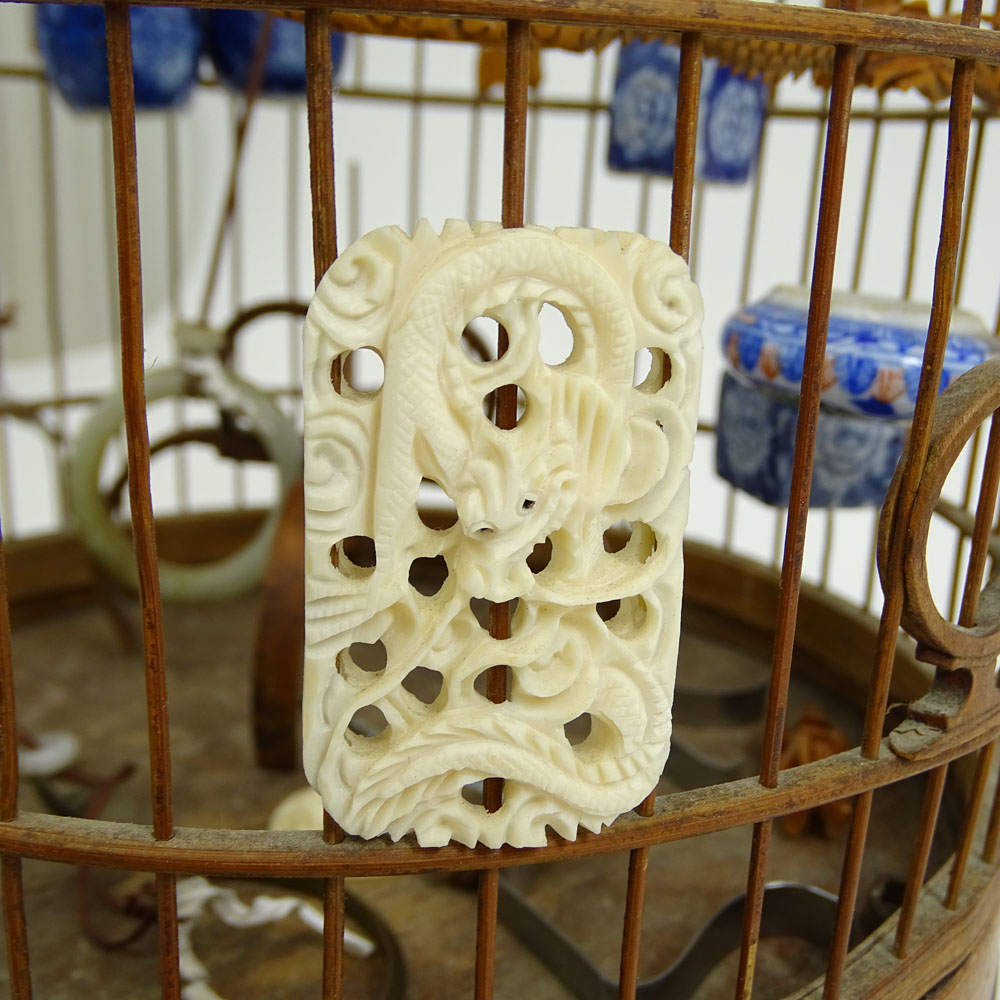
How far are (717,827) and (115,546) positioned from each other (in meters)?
0.86

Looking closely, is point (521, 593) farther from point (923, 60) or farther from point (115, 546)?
point (115, 546)

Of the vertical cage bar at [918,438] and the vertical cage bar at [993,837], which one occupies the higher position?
the vertical cage bar at [918,438]

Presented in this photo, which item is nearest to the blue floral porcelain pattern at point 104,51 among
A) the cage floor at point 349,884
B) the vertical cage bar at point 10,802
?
the cage floor at point 349,884

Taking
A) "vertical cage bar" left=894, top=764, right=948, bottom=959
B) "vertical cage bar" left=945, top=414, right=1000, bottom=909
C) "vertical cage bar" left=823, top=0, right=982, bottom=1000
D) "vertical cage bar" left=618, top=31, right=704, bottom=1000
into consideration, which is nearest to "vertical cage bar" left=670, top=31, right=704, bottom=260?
"vertical cage bar" left=618, top=31, right=704, bottom=1000

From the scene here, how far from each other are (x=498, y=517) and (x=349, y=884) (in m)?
0.59

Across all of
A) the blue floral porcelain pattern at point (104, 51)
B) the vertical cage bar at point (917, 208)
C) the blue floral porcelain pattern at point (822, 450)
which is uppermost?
the blue floral porcelain pattern at point (104, 51)

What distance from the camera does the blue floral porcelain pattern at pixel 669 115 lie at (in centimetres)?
119

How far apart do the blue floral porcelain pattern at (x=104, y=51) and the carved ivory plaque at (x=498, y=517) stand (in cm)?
82

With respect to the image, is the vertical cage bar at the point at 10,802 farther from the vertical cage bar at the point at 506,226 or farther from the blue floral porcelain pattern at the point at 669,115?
the blue floral porcelain pattern at the point at 669,115

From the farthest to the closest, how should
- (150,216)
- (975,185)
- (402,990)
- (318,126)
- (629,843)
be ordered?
(150,216) < (975,185) < (402,990) < (629,843) < (318,126)

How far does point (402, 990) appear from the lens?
837 millimetres

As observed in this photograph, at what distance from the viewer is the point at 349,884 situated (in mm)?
988

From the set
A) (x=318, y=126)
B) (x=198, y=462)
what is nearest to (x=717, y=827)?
(x=318, y=126)

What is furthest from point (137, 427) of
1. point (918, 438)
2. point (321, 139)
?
point (918, 438)
